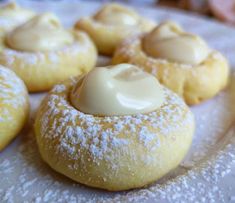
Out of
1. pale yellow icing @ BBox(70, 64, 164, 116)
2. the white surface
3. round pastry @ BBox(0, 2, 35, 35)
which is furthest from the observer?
round pastry @ BBox(0, 2, 35, 35)

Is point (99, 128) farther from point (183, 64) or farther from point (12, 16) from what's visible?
point (12, 16)

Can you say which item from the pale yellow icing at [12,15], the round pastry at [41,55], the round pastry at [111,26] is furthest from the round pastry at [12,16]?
the round pastry at [111,26]

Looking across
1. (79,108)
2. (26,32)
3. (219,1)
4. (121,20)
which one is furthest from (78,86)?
(219,1)

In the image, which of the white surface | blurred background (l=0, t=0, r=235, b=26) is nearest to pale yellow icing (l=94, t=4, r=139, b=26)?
the white surface

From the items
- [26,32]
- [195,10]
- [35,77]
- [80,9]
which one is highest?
[26,32]

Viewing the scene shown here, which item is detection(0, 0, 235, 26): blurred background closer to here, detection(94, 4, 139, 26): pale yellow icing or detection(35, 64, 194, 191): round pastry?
detection(94, 4, 139, 26): pale yellow icing

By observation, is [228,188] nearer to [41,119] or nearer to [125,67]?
[125,67]

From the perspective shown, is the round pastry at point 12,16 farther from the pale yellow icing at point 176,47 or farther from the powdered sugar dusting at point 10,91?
the pale yellow icing at point 176,47
